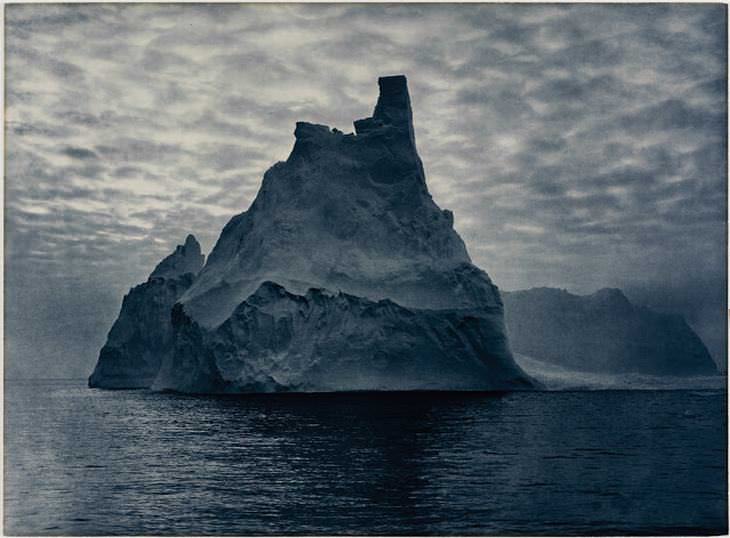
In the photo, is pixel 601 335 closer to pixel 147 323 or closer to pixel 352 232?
pixel 352 232

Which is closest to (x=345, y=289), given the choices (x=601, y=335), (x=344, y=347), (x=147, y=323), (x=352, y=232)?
(x=344, y=347)

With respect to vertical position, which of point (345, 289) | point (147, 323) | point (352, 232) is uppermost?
point (352, 232)

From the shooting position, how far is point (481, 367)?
45.7 m

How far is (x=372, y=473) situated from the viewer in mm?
17734

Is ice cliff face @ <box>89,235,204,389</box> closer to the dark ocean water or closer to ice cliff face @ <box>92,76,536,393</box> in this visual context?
ice cliff face @ <box>92,76,536,393</box>

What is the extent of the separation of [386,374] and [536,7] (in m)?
30.1

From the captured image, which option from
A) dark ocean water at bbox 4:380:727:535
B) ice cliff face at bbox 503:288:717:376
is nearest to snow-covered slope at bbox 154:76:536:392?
dark ocean water at bbox 4:380:727:535

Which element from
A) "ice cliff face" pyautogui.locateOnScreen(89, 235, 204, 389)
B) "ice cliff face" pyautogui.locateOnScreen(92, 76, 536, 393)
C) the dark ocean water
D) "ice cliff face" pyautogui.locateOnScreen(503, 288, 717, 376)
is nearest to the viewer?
the dark ocean water

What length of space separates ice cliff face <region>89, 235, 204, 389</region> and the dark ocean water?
3112cm

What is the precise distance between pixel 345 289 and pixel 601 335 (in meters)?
39.8

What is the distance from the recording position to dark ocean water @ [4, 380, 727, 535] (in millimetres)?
13758

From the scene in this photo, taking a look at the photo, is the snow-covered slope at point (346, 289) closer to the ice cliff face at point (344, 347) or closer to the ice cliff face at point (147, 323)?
the ice cliff face at point (344, 347)

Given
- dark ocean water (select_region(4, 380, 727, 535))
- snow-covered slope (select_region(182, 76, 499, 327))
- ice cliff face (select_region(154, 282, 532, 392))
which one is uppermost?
snow-covered slope (select_region(182, 76, 499, 327))

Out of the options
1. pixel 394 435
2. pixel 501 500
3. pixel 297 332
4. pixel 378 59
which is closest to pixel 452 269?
pixel 297 332
